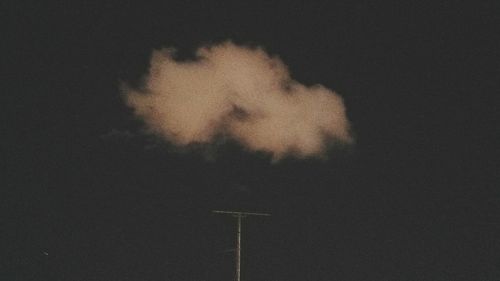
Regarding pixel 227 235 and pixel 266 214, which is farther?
pixel 227 235

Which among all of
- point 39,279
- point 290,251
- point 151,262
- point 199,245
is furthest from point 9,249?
point 290,251

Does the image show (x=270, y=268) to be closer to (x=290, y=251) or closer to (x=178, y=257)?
(x=290, y=251)

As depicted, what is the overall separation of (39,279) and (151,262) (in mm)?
2158

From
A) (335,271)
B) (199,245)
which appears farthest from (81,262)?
(335,271)

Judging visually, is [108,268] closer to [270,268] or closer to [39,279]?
[39,279]

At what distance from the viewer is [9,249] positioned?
35.2ft

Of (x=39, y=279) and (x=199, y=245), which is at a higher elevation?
(x=199, y=245)

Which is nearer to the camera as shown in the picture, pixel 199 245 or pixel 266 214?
pixel 266 214

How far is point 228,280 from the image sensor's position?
11.2m

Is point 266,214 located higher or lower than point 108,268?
higher

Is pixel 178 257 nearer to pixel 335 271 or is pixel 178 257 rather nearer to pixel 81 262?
pixel 81 262

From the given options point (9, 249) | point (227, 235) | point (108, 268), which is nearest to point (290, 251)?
point (227, 235)

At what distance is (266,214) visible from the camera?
10617 millimetres

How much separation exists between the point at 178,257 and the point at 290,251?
2.16 metres
